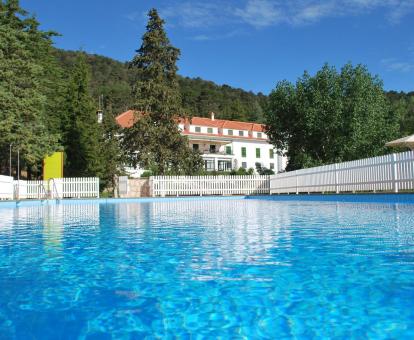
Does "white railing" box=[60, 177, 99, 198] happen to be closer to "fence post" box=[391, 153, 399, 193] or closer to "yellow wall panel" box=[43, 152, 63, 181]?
"yellow wall panel" box=[43, 152, 63, 181]

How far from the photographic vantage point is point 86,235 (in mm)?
6852

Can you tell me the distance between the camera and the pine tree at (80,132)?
31906 millimetres

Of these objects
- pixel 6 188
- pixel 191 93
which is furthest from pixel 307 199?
pixel 191 93

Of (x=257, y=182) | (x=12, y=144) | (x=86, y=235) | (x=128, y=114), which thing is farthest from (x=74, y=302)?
(x=128, y=114)

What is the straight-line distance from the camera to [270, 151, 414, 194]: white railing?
525 inches

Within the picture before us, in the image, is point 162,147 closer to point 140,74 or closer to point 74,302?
point 140,74

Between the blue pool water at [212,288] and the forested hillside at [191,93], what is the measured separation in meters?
48.4

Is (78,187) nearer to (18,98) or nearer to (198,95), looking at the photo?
(18,98)

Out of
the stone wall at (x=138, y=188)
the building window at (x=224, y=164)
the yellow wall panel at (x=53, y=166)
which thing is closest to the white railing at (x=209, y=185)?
the stone wall at (x=138, y=188)

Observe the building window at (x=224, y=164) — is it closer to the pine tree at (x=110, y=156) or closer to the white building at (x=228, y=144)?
the white building at (x=228, y=144)

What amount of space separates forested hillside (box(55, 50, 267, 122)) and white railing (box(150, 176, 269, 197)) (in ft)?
87.9

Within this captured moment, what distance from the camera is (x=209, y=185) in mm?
27344

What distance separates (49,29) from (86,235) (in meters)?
27.9

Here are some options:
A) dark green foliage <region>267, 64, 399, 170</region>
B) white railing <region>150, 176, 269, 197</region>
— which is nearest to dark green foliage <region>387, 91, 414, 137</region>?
dark green foliage <region>267, 64, 399, 170</region>
